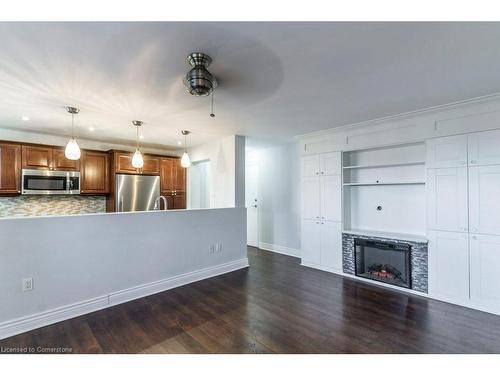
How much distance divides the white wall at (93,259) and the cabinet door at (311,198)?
175cm

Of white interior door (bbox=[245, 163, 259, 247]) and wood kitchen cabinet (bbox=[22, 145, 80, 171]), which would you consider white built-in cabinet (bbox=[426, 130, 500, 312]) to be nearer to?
white interior door (bbox=[245, 163, 259, 247])

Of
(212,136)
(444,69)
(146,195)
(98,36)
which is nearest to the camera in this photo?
(98,36)

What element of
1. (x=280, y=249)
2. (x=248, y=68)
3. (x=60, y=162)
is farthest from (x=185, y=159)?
(x=280, y=249)

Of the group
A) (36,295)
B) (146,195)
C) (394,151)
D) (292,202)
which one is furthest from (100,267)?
(394,151)

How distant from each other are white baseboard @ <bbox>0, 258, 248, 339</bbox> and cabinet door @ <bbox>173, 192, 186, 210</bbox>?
211 centimetres

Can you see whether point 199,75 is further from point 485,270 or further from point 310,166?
point 485,270

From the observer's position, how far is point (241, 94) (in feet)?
8.67

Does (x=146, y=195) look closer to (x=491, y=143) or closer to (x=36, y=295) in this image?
(x=36, y=295)

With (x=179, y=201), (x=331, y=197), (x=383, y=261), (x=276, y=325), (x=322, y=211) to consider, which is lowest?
(x=276, y=325)

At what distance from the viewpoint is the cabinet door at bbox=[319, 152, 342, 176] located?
4160mm

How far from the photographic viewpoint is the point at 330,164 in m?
4.26

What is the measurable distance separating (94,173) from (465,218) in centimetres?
588

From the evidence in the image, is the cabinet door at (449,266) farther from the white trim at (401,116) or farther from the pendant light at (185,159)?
the pendant light at (185,159)
